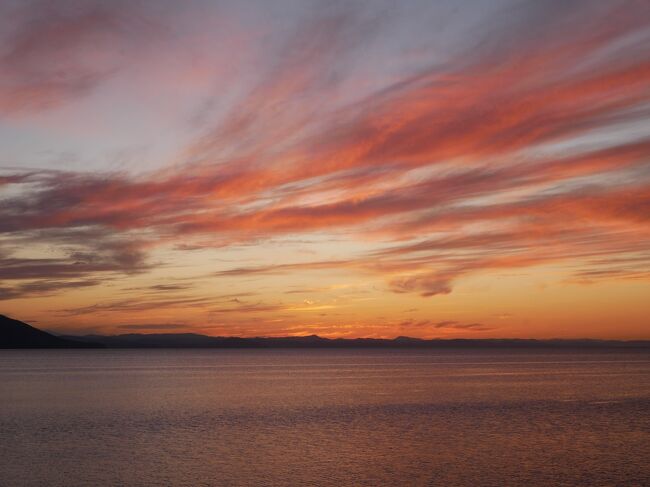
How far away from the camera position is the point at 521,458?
46938mm

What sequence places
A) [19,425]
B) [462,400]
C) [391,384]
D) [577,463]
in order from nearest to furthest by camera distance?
1. [577,463]
2. [19,425]
3. [462,400]
4. [391,384]

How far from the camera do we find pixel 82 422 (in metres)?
68.6

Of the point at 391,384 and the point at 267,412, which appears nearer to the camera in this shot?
the point at 267,412

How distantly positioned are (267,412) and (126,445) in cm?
2705

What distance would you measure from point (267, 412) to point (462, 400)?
28.8 m

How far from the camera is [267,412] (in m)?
78.5

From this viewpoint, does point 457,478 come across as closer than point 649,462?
Yes

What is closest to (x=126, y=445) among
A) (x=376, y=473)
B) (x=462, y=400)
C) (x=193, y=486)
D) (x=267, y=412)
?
(x=193, y=486)

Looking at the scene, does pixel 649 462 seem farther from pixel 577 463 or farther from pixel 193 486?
pixel 193 486

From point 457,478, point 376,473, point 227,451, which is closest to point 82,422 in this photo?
point 227,451

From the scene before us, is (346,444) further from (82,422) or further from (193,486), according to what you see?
(82,422)

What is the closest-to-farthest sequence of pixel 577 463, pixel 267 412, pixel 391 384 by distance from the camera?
pixel 577 463
pixel 267 412
pixel 391 384

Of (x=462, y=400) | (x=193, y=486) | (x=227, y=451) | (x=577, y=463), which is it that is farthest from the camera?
(x=462, y=400)

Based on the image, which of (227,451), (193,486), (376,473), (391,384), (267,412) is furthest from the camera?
(391,384)
